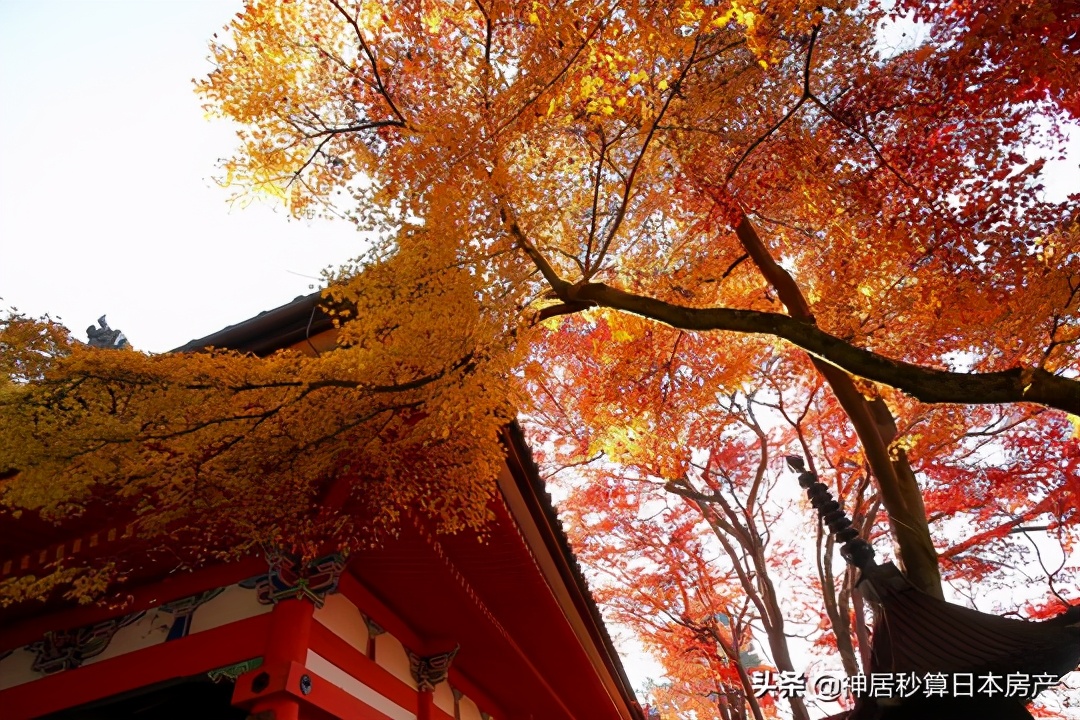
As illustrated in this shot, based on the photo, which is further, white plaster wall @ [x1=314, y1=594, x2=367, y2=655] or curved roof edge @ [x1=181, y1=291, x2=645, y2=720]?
curved roof edge @ [x1=181, y1=291, x2=645, y2=720]

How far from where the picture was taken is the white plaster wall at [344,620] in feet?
16.9

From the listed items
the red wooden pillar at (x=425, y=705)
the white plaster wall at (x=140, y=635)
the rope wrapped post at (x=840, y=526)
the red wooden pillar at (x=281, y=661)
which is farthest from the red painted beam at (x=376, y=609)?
the rope wrapped post at (x=840, y=526)

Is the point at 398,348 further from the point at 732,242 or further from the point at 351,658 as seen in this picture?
the point at 732,242

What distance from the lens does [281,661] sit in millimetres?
4402

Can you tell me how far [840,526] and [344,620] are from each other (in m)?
4.59

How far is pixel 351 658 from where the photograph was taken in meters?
5.36

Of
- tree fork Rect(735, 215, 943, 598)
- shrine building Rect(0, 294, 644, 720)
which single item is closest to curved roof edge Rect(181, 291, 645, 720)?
shrine building Rect(0, 294, 644, 720)

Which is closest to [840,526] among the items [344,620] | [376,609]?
[376,609]

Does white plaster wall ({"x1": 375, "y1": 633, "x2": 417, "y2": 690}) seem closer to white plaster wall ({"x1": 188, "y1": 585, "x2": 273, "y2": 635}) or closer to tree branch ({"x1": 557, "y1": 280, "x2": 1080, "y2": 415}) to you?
white plaster wall ({"x1": 188, "y1": 585, "x2": 273, "y2": 635})

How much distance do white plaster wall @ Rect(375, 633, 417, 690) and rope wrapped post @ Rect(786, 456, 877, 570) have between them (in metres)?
4.35

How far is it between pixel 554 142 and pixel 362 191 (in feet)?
8.83

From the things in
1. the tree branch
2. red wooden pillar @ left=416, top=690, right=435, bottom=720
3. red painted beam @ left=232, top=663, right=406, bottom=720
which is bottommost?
red painted beam @ left=232, top=663, right=406, bottom=720

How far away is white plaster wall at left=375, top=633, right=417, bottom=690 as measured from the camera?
600 centimetres

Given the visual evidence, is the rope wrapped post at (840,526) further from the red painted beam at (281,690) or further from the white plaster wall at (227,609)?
the white plaster wall at (227,609)
